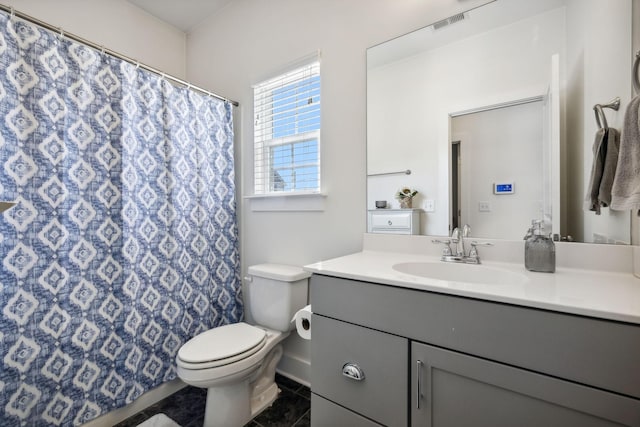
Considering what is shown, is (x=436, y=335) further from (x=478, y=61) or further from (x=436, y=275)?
(x=478, y=61)

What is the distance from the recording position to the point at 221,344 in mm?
1362

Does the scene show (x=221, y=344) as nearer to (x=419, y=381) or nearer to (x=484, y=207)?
(x=419, y=381)

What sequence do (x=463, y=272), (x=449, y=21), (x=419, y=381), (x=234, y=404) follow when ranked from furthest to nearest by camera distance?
(x=234, y=404), (x=449, y=21), (x=463, y=272), (x=419, y=381)

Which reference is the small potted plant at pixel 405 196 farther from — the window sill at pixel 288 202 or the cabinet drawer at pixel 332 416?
the cabinet drawer at pixel 332 416

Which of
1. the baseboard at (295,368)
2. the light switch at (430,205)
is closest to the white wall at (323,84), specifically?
the baseboard at (295,368)

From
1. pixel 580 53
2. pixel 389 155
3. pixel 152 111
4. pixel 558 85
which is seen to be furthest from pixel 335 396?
pixel 152 111

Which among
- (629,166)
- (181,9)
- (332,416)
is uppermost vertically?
(181,9)

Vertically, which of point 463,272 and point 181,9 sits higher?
point 181,9

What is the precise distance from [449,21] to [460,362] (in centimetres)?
141

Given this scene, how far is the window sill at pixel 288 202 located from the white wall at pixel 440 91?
13.8 inches

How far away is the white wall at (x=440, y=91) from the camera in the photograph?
1101 mm

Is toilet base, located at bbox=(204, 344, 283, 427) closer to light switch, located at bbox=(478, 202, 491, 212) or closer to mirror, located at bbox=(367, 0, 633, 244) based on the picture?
mirror, located at bbox=(367, 0, 633, 244)

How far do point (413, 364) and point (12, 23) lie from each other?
201cm

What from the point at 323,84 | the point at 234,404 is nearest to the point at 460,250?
the point at 323,84
